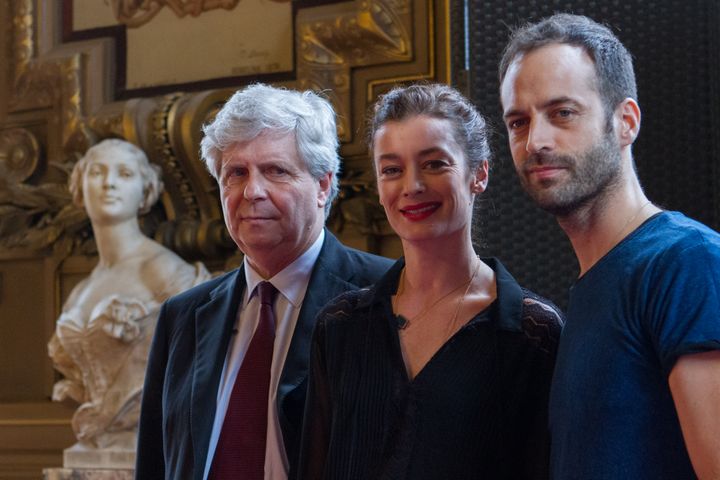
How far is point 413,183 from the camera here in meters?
1.68

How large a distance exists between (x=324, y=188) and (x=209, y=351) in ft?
1.16

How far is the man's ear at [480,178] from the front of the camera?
1.73 meters

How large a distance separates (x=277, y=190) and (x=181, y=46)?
214 cm

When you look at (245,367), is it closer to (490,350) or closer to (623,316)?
(490,350)

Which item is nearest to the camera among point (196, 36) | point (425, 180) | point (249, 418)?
point (425, 180)

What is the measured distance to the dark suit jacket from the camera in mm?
1938

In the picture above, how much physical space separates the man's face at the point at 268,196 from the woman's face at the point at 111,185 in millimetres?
1696

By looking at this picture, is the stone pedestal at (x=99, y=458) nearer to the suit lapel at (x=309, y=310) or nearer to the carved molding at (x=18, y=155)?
the carved molding at (x=18, y=155)

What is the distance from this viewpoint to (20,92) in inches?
168

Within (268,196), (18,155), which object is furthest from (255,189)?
(18,155)

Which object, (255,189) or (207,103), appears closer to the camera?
(255,189)

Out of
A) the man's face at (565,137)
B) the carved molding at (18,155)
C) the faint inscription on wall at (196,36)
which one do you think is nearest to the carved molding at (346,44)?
the faint inscription on wall at (196,36)

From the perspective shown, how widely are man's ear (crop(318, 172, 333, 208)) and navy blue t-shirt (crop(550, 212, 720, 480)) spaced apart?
793 millimetres

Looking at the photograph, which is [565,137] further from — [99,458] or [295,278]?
[99,458]
